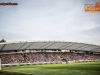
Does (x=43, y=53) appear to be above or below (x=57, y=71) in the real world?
below

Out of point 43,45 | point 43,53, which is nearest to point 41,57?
point 43,53

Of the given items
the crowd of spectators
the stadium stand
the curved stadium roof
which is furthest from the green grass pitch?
the crowd of spectators

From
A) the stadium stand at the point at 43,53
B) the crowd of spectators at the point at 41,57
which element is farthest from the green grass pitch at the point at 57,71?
the crowd of spectators at the point at 41,57

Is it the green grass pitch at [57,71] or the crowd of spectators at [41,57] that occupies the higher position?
the green grass pitch at [57,71]

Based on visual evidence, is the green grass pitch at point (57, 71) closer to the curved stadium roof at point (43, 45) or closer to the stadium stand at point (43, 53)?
the curved stadium roof at point (43, 45)

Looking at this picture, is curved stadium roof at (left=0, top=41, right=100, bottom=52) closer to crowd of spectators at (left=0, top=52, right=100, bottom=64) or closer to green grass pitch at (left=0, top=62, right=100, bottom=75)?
crowd of spectators at (left=0, top=52, right=100, bottom=64)

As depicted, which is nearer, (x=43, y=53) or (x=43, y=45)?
(x=43, y=45)

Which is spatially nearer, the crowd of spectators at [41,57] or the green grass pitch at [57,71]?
the green grass pitch at [57,71]

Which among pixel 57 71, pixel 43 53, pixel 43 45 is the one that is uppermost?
pixel 43 45

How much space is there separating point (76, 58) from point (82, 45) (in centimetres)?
713

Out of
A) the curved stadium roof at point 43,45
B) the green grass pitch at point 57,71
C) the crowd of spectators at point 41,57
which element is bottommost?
the crowd of spectators at point 41,57

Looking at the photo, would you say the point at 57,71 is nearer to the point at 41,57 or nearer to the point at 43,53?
the point at 41,57

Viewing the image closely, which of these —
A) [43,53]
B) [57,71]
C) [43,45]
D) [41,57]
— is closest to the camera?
[57,71]

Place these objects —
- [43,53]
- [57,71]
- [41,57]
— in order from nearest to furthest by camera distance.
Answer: [57,71] → [41,57] → [43,53]
